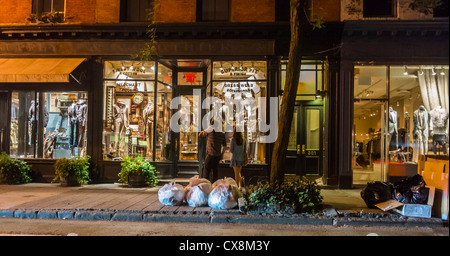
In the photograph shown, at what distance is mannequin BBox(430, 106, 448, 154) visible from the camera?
11961 millimetres

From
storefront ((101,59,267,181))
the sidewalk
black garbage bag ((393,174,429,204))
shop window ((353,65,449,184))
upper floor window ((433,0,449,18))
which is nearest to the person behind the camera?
the sidewalk

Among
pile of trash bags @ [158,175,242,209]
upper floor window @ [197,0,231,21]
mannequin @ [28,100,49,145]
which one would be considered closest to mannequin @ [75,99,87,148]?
mannequin @ [28,100,49,145]

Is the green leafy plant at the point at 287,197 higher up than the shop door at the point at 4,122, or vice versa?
the shop door at the point at 4,122

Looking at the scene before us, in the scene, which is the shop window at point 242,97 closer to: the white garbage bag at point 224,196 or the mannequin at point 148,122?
the mannequin at point 148,122

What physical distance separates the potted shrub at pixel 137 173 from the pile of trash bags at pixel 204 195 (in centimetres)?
319

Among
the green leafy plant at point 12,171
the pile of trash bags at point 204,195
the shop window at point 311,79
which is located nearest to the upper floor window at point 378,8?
the shop window at point 311,79

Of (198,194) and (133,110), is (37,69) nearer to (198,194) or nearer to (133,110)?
(133,110)

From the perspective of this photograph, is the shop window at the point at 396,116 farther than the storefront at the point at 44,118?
No

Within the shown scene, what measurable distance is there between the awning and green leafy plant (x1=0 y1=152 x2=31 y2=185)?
8.77 ft

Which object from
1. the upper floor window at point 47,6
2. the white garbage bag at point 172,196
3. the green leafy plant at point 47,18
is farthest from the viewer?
the upper floor window at point 47,6

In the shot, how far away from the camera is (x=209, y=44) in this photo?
1228 centimetres

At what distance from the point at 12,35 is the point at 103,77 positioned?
3.56m

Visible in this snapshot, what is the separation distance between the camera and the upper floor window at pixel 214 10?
12641mm

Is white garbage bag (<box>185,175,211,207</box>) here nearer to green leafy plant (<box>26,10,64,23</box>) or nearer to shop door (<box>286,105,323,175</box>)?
shop door (<box>286,105,323,175</box>)
